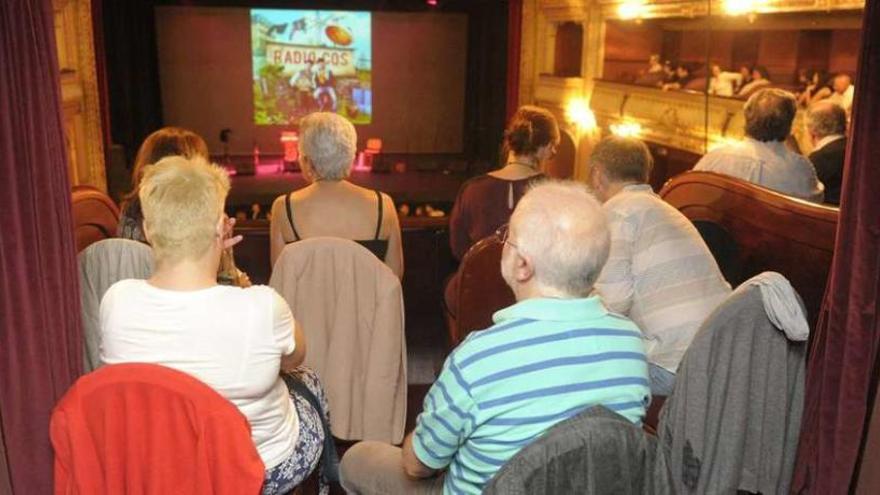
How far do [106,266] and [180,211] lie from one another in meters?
0.61

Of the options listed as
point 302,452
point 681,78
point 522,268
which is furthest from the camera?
point 681,78

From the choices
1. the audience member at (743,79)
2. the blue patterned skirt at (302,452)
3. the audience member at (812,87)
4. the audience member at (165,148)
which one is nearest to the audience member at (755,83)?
the audience member at (743,79)

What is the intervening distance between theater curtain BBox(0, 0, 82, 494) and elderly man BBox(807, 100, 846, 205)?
3192mm

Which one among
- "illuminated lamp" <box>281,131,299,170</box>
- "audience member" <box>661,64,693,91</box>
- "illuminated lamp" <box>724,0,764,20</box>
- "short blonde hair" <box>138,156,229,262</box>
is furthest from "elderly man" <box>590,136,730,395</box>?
"illuminated lamp" <box>281,131,299,170</box>

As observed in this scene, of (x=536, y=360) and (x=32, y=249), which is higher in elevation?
(x=32, y=249)

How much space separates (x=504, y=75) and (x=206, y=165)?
8.44 m

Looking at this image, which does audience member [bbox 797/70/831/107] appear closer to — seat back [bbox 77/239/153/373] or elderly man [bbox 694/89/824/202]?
elderly man [bbox 694/89/824/202]

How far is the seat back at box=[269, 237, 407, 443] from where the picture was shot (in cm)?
241

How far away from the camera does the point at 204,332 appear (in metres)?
1.57

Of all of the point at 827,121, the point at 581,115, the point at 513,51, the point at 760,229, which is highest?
the point at 513,51

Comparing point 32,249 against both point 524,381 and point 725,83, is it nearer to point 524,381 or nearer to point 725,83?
point 524,381

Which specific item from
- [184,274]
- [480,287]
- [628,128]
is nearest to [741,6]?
[628,128]

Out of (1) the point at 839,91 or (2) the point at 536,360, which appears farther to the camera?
(1) the point at 839,91

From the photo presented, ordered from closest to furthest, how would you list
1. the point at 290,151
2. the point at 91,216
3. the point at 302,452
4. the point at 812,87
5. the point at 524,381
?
the point at 524,381
the point at 302,452
the point at 91,216
the point at 812,87
the point at 290,151
